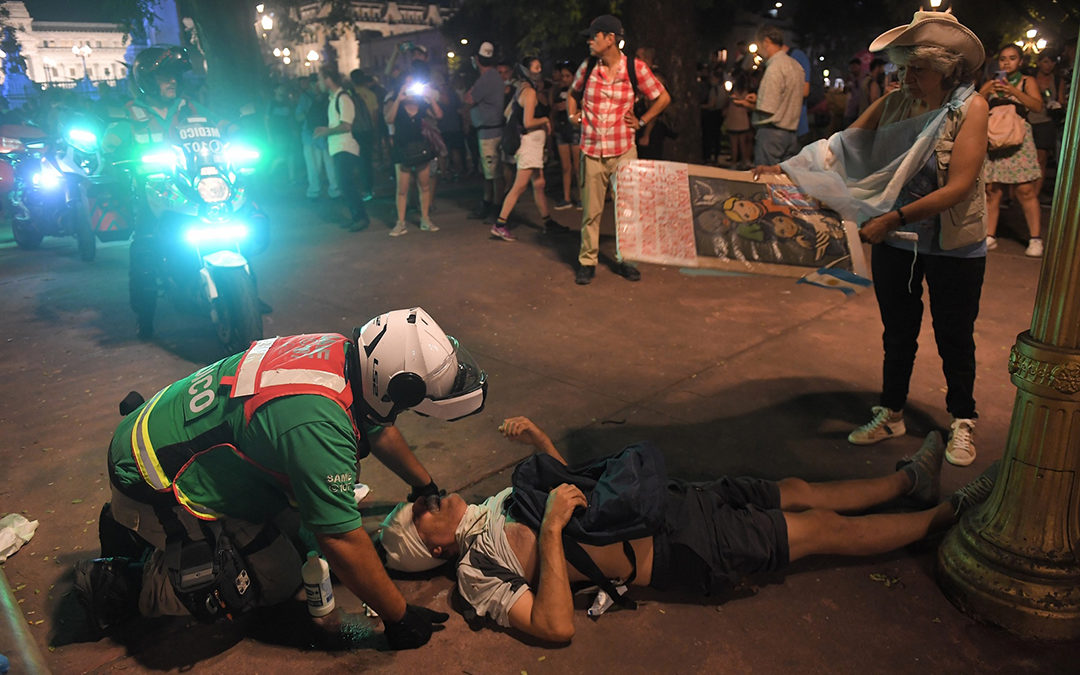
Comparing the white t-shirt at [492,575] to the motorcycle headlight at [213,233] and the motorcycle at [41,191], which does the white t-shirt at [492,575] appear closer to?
the motorcycle headlight at [213,233]

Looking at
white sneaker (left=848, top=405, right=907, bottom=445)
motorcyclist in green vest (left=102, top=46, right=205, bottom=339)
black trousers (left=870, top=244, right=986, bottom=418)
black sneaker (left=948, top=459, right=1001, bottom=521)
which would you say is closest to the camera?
black sneaker (left=948, top=459, right=1001, bottom=521)

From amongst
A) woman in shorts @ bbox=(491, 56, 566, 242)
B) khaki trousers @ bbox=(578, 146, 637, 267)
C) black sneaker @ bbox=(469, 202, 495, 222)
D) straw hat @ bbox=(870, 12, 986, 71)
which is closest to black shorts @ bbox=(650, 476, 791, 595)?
straw hat @ bbox=(870, 12, 986, 71)

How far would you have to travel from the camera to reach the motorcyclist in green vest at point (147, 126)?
557 cm

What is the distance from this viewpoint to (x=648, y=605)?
2.79 meters

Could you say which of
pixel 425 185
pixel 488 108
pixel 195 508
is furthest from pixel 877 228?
pixel 488 108

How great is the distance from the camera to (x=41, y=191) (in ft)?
29.6

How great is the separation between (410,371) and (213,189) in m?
3.52

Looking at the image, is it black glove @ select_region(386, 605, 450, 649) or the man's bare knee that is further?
the man's bare knee

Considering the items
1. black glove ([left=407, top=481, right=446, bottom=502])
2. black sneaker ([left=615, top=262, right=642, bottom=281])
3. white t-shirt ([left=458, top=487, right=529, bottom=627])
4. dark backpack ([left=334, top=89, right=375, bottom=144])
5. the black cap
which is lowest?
white t-shirt ([left=458, top=487, right=529, bottom=627])

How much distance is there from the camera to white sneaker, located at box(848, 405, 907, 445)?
389cm

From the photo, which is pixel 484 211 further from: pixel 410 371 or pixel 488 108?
pixel 410 371

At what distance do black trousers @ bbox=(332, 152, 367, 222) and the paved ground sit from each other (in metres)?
0.74

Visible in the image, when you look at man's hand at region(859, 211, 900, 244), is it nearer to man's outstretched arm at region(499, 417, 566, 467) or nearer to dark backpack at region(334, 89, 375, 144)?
man's outstretched arm at region(499, 417, 566, 467)

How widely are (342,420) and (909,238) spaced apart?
2.71m
